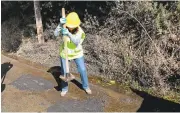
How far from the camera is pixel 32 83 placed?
6.00m

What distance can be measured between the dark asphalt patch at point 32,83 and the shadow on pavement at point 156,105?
5.59 ft

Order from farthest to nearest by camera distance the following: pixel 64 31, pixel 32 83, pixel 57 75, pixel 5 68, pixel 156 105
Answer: pixel 5 68 → pixel 57 75 → pixel 32 83 → pixel 156 105 → pixel 64 31

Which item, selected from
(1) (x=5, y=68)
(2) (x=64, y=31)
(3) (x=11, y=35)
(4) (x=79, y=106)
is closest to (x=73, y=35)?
(2) (x=64, y=31)

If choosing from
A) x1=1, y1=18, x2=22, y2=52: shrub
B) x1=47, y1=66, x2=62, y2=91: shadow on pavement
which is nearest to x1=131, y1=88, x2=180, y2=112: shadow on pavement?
x1=47, y1=66, x2=62, y2=91: shadow on pavement

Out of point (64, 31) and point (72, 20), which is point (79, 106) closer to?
point (64, 31)

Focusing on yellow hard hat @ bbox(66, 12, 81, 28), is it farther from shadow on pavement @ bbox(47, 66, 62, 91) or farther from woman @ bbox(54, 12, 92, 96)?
shadow on pavement @ bbox(47, 66, 62, 91)

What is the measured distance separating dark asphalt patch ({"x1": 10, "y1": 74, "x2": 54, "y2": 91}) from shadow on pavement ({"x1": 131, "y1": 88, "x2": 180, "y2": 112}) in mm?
1702

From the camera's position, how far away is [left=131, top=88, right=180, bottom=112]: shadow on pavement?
4.99 meters

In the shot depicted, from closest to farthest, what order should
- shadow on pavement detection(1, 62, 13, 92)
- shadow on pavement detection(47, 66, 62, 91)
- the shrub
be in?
shadow on pavement detection(47, 66, 62, 91) < shadow on pavement detection(1, 62, 13, 92) < the shrub

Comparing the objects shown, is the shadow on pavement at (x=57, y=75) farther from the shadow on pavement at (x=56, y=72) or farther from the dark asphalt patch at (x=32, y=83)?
the dark asphalt patch at (x=32, y=83)

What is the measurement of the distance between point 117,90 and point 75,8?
360cm

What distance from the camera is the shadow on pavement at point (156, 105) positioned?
16.4 feet

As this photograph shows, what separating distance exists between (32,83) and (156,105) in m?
2.30

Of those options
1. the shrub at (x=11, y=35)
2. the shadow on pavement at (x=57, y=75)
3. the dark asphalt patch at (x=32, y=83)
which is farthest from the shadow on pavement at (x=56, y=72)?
the shrub at (x=11, y=35)
